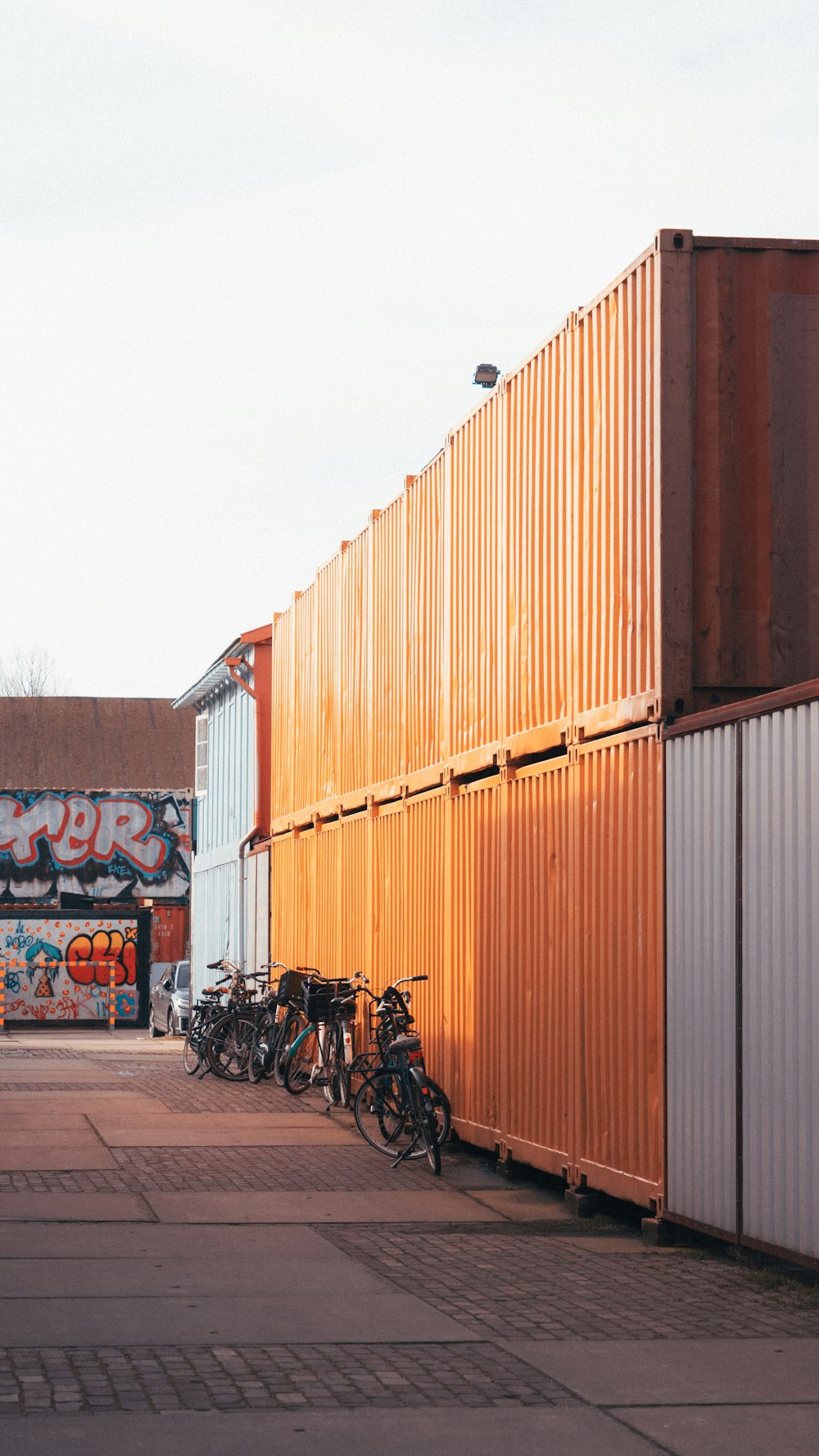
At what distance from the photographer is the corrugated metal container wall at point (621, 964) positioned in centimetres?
1052

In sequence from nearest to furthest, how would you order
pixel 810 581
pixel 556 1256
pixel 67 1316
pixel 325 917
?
pixel 67 1316 → pixel 556 1256 → pixel 810 581 → pixel 325 917

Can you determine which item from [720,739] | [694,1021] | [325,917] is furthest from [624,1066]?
[325,917]

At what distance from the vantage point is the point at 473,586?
1457cm

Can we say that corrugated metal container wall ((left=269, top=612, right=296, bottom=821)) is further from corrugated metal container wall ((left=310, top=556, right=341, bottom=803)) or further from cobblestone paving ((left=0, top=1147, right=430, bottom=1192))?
cobblestone paving ((left=0, top=1147, right=430, bottom=1192))

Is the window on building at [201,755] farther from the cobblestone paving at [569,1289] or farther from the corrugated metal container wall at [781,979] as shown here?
the corrugated metal container wall at [781,979]

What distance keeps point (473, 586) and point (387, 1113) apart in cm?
398

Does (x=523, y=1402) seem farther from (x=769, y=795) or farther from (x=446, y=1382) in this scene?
(x=769, y=795)

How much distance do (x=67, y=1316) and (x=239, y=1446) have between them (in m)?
2.12

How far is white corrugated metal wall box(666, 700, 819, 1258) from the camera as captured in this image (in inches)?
343

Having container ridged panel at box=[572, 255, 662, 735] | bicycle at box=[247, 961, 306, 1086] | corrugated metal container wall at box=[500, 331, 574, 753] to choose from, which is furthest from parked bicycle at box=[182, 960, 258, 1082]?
container ridged panel at box=[572, 255, 662, 735]

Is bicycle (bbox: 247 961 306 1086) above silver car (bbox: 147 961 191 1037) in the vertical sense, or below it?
above

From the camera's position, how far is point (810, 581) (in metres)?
10.7

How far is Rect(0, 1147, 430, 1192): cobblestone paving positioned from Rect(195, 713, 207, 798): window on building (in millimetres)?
21703

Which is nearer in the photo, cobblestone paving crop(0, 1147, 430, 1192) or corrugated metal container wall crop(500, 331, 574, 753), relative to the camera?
cobblestone paving crop(0, 1147, 430, 1192)
